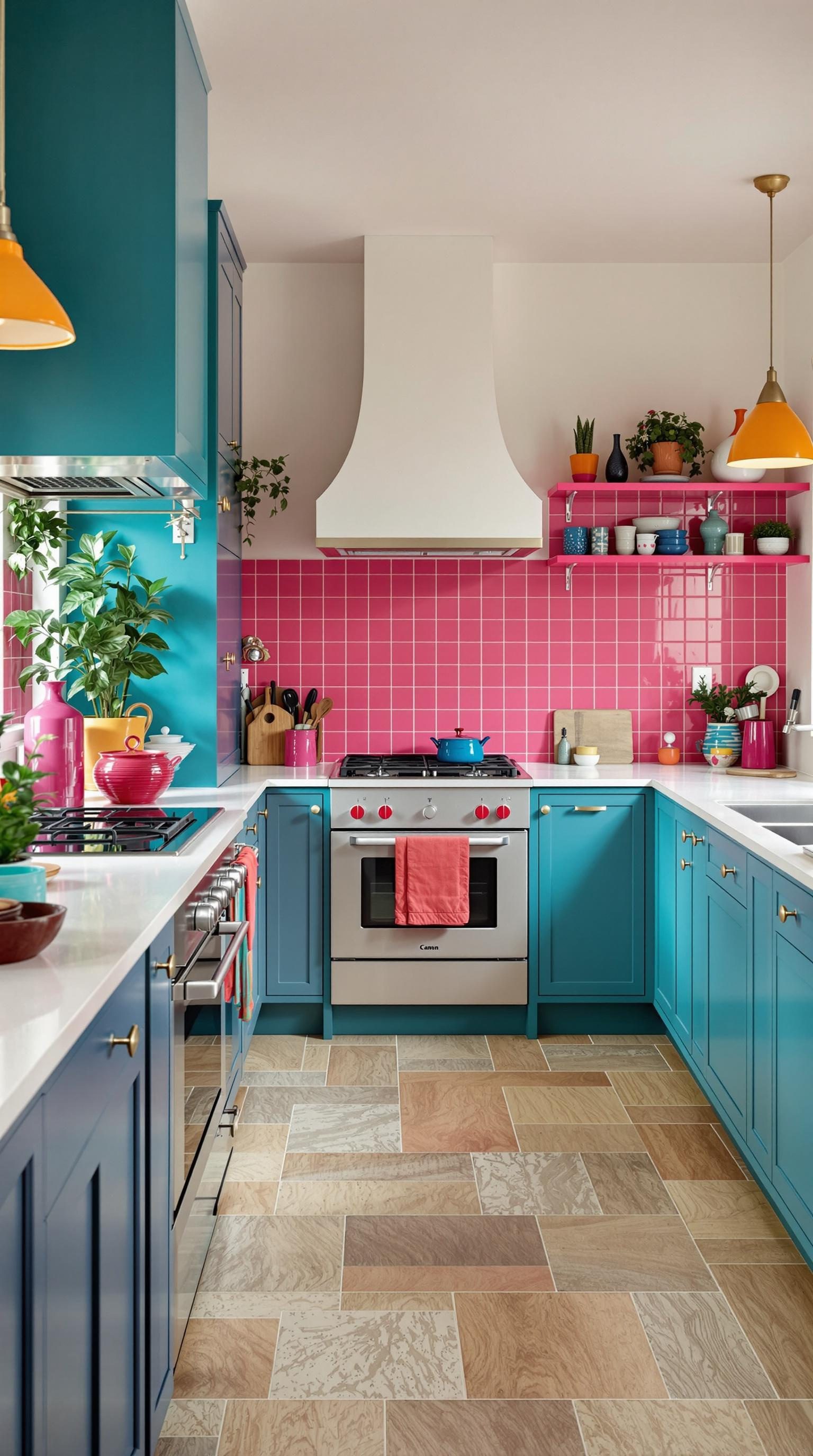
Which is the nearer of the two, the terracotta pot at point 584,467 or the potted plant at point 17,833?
the potted plant at point 17,833

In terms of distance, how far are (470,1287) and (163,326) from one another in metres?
2.19

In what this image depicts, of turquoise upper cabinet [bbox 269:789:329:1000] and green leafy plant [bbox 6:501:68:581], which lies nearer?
green leafy plant [bbox 6:501:68:581]

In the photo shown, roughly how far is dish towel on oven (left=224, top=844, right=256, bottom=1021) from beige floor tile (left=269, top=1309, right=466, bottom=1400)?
2.32ft

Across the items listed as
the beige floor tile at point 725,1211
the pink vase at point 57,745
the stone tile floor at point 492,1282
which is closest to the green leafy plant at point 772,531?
the stone tile floor at point 492,1282

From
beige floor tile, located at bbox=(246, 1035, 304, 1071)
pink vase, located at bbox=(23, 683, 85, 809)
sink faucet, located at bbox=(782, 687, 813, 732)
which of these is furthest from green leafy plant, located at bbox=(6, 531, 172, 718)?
sink faucet, located at bbox=(782, 687, 813, 732)

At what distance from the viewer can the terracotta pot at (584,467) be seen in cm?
405

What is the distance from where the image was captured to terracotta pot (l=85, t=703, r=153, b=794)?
10.4ft

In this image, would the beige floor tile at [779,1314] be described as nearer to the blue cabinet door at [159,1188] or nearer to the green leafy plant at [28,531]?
the blue cabinet door at [159,1188]

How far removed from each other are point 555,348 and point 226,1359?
3.57 m

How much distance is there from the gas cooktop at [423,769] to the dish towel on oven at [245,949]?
844 mm

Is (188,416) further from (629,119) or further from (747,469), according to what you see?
(747,469)

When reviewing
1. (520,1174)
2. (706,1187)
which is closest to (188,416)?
(520,1174)

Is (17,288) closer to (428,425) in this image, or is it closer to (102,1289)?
(102,1289)

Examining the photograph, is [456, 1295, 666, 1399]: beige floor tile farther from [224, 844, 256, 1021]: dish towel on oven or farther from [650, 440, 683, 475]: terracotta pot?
[650, 440, 683, 475]: terracotta pot
